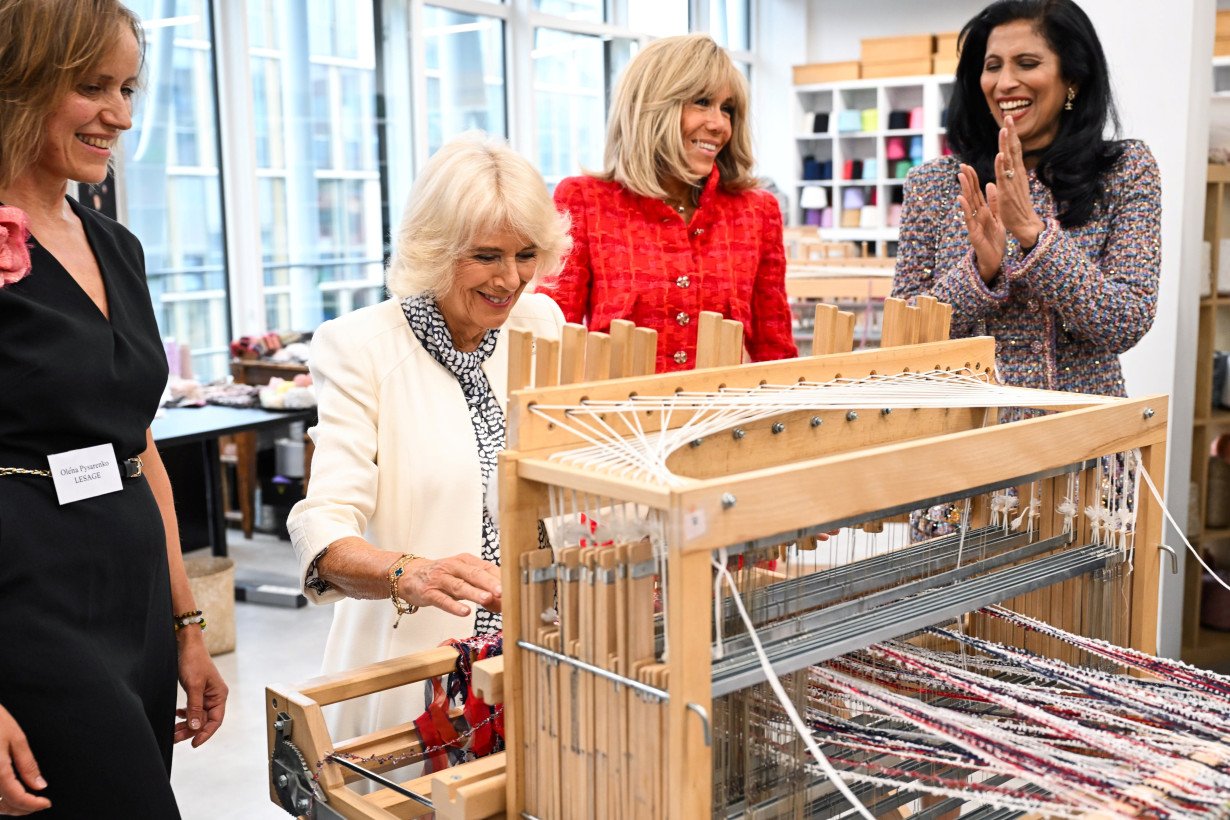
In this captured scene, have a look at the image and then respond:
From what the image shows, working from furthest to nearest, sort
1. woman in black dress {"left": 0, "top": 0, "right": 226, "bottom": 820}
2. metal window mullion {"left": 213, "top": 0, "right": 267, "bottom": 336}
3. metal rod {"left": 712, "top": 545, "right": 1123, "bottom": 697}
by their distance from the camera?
metal window mullion {"left": 213, "top": 0, "right": 267, "bottom": 336}, woman in black dress {"left": 0, "top": 0, "right": 226, "bottom": 820}, metal rod {"left": 712, "top": 545, "right": 1123, "bottom": 697}

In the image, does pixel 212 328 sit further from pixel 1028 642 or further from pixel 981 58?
pixel 1028 642

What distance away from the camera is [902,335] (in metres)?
1.54

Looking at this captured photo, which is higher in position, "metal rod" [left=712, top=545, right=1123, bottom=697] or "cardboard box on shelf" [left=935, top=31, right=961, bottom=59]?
"cardboard box on shelf" [left=935, top=31, right=961, bottom=59]

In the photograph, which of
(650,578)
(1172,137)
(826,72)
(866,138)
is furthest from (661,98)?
(866,138)

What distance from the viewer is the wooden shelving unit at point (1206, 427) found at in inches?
125

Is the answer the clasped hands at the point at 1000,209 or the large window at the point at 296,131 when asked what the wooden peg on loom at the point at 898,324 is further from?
the large window at the point at 296,131

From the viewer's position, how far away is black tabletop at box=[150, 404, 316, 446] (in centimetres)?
395

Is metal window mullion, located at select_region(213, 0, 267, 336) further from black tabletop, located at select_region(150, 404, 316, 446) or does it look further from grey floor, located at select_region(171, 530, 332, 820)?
black tabletop, located at select_region(150, 404, 316, 446)

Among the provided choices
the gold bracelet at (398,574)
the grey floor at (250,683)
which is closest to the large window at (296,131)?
the grey floor at (250,683)

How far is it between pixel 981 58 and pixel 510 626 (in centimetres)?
152

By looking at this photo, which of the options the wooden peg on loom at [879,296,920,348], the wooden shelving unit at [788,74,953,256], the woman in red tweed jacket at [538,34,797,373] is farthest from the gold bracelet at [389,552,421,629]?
the wooden shelving unit at [788,74,953,256]

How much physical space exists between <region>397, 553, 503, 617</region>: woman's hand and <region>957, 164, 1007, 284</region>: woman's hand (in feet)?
3.42

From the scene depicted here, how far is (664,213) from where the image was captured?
232cm

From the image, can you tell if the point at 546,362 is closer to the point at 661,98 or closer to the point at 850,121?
the point at 661,98
